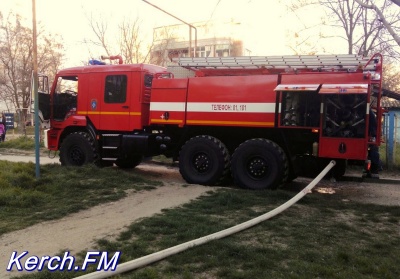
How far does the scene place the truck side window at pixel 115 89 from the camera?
1005 cm

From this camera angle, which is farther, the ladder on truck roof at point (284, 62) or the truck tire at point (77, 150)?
the truck tire at point (77, 150)

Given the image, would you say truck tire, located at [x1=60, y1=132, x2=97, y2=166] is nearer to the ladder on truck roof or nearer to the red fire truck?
the red fire truck

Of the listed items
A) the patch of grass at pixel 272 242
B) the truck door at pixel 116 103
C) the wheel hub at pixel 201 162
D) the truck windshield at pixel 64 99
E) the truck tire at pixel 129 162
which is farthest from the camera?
the truck tire at pixel 129 162

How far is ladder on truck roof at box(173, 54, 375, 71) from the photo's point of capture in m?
7.86

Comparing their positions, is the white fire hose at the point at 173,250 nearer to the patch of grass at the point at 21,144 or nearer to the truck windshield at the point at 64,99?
the truck windshield at the point at 64,99

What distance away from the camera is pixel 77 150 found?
1068 cm

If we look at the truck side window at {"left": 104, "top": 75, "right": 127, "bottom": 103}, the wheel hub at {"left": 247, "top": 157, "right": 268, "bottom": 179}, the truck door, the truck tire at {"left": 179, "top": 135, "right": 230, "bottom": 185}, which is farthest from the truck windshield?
the wheel hub at {"left": 247, "top": 157, "right": 268, "bottom": 179}

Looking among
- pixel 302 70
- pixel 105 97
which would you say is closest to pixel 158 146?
pixel 105 97

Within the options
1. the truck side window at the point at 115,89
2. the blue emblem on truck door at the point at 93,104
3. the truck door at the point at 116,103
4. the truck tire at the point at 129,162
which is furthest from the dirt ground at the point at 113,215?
the blue emblem on truck door at the point at 93,104

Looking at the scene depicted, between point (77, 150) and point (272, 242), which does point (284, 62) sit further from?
point (77, 150)

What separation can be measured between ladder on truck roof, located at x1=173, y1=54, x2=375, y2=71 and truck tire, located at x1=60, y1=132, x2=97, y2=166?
3360 mm

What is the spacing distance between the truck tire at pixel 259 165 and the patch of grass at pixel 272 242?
121 centimetres

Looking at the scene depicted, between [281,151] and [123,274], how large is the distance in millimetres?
5269

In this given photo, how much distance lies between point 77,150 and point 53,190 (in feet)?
9.92
